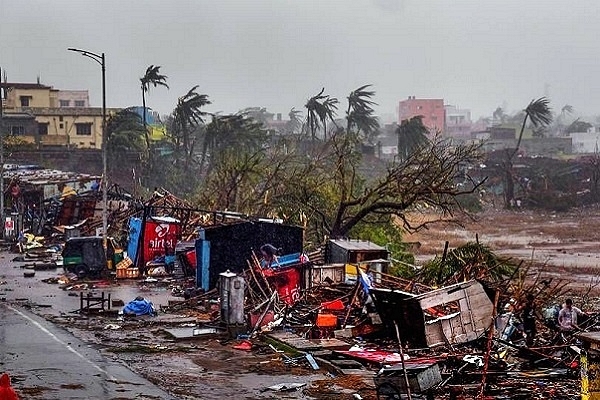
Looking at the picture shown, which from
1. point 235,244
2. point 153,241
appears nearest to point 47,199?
point 153,241

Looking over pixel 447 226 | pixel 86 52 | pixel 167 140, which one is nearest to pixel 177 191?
pixel 167 140

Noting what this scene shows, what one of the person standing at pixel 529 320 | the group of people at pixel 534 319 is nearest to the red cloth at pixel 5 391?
the group of people at pixel 534 319

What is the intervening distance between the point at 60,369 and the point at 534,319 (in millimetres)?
9296

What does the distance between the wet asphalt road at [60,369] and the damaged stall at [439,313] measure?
5.17 meters

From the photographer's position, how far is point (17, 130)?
245ft

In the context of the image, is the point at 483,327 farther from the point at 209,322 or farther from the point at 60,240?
the point at 60,240

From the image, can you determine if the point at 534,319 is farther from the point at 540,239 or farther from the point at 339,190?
the point at 540,239

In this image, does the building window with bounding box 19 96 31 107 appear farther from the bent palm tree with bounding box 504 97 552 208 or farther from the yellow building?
the bent palm tree with bounding box 504 97 552 208

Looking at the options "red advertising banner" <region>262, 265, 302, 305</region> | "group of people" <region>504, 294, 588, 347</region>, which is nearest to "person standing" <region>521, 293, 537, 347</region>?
"group of people" <region>504, 294, 588, 347</region>

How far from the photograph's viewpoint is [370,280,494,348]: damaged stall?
17875 mm

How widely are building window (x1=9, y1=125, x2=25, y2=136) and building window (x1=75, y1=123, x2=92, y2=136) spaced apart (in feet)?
16.1

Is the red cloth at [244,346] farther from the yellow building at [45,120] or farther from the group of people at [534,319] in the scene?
the yellow building at [45,120]

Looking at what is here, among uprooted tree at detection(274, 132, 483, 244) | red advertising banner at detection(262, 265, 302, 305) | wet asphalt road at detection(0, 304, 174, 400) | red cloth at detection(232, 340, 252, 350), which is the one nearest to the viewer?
wet asphalt road at detection(0, 304, 174, 400)

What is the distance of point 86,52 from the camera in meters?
32.8
